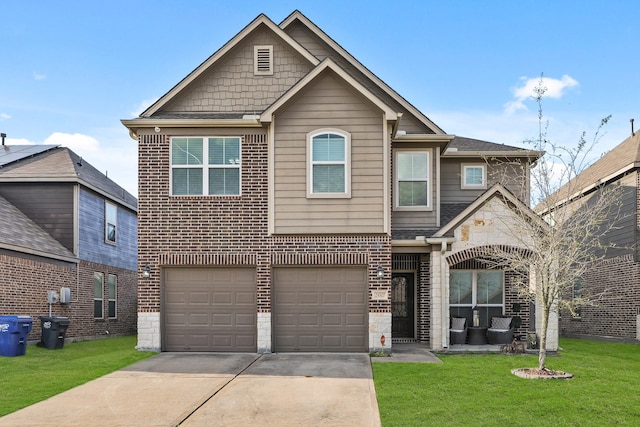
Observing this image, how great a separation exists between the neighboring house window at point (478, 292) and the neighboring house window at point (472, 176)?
2.67 meters

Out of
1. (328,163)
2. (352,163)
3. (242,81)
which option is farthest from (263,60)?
(352,163)

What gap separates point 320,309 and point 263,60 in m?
6.74

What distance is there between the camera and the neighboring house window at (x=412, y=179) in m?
15.3

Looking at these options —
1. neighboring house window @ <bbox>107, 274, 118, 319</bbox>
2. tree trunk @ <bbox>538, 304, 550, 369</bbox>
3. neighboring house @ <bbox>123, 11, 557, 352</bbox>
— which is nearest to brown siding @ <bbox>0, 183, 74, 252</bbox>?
neighboring house window @ <bbox>107, 274, 118, 319</bbox>

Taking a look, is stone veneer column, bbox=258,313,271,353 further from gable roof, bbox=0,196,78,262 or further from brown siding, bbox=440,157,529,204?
gable roof, bbox=0,196,78,262

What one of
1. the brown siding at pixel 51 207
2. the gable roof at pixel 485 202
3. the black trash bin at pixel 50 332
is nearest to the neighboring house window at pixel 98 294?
the brown siding at pixel 51 207

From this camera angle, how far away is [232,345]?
1388cm

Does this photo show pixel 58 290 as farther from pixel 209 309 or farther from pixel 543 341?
pixel 543 341

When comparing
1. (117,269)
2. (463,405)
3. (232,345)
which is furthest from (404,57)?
(117,269)

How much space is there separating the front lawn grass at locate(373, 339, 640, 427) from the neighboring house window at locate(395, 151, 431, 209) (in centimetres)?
451

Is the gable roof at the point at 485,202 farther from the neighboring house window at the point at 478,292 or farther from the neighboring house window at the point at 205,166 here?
the neighboring house window at the point at 205,166

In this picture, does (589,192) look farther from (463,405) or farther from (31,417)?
(31,417)

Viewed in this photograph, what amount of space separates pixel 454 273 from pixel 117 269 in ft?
43.0

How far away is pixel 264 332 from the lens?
13578 mm
